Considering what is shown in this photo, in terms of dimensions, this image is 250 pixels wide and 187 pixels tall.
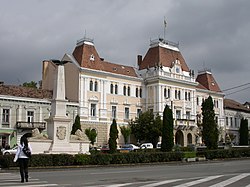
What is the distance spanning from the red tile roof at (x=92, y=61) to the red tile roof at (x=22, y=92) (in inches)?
307

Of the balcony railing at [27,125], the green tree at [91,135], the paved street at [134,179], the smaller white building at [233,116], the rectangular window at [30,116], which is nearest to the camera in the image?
the paved street at [134,179]

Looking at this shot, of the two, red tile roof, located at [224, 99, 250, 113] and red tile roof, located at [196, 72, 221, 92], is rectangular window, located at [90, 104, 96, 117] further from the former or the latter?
red tile roof, located at [224, 99, 250, 113]

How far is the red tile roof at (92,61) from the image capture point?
62.5 m

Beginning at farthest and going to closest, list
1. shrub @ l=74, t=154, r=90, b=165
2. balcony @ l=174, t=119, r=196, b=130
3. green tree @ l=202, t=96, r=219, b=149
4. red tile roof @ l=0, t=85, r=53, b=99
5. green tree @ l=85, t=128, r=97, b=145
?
balcony @ l=174, t=119, r=196, b=130
green tree @ l=85, t=128, r=97, b=145
red tile roof @ l=0, t=85, r=53, b=99
green tree @ l=202, t=96, r=219, b=149
shrub @ l=74, t=154, r=90, b=165

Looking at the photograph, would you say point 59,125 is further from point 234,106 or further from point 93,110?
point 234,106

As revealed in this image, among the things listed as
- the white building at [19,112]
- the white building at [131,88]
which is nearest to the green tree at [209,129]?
the white building at [19,112]

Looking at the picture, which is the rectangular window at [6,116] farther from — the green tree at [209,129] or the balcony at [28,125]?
the green tree at [209,129]

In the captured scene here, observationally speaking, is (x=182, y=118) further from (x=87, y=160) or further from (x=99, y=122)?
(x=87, y=160)

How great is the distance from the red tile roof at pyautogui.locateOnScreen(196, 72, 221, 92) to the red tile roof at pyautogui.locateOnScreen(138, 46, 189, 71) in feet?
29.6

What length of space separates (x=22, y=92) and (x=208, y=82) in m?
41.5

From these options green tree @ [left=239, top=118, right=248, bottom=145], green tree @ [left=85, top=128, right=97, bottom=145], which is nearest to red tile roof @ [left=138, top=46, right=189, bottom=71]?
green tree @ [left=239, top=118, right=248, bottom=145]

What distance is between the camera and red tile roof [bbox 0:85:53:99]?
5325cm

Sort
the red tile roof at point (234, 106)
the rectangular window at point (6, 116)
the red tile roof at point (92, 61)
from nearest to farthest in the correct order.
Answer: the rectangular window at point (6, 116) < the red tile roof at point (92, 61) < the red tile roof at point (234, 106)

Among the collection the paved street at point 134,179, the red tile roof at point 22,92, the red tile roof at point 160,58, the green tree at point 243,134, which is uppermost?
the red tile roof at point 160,58
